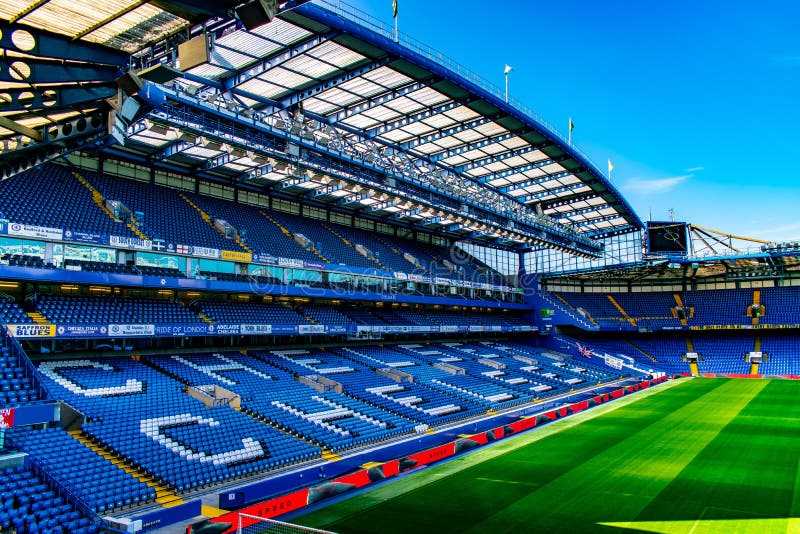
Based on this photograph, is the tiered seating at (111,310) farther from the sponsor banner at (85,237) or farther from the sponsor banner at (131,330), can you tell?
the sponsor banner at (85,237)

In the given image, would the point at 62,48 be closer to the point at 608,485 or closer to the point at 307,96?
the point at 307,96

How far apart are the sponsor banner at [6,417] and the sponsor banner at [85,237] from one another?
13.6 m

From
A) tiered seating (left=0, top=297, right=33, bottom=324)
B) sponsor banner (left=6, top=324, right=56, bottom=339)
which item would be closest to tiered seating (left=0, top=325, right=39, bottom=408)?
sponsor banner (left=6, top=324, right=56, bottom=339)

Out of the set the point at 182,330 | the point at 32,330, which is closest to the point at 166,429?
the point at 32,330

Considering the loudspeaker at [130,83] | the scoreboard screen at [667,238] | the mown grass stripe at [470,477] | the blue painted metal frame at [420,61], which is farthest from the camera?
the scoreboard screen at [667,238]

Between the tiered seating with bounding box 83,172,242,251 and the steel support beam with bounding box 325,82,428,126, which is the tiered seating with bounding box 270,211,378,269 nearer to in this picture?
the tiered seating with bounding box 83,172,242,251

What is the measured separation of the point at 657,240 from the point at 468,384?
2761 cm

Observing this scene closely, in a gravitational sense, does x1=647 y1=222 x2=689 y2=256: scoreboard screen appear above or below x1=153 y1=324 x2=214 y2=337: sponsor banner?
above

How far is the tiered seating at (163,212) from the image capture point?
3055 centimetres

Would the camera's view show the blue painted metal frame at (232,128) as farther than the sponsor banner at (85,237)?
No

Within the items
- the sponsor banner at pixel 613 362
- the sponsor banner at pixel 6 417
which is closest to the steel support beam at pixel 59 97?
the sponsor banner at pixel 6 417

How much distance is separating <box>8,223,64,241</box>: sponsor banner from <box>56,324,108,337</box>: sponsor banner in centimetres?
420

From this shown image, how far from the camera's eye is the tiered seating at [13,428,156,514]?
1559cm

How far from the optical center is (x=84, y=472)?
1636 cm
